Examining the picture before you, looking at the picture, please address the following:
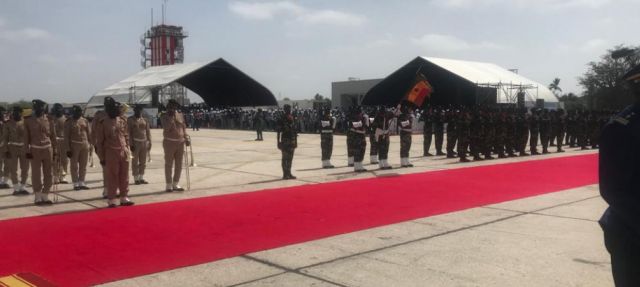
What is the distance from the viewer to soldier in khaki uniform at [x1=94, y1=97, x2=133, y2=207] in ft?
27.8

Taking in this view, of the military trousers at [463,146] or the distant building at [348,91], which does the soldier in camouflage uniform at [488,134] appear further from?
the distant building at [348,91]

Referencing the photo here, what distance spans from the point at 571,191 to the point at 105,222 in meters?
7.75

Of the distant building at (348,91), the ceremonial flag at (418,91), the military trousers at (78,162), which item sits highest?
the distant building at (348,91)

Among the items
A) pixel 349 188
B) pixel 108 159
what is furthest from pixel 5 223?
pixel 349 188

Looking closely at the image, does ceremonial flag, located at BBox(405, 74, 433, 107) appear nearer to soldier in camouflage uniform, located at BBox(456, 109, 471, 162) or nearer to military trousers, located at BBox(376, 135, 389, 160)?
soldier in camouflage uniform, located at BBox(456, 109, 471, 162)

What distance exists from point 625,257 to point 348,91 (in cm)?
4843

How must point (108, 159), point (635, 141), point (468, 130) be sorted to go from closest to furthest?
point (635, 141), point (108, 159), point (468, 130)

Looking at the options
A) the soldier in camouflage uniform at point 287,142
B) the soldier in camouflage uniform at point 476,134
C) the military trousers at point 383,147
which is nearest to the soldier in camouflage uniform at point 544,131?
the soldier in camouflage uniform at point 476,134

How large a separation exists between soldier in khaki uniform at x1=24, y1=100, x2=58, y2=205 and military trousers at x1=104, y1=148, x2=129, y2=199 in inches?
39.8

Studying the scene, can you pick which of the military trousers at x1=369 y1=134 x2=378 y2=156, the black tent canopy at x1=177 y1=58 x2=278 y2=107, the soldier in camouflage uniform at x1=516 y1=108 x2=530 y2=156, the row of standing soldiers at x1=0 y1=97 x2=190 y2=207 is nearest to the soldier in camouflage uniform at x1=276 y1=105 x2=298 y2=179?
the row of standing soldiers at x1=0 y1=97 x2=190 y2=207

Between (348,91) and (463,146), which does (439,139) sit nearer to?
(463,146)

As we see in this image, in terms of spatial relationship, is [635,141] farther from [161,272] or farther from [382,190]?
[382,190]

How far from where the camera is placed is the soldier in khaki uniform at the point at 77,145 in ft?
34.9

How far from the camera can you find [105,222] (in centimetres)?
730
